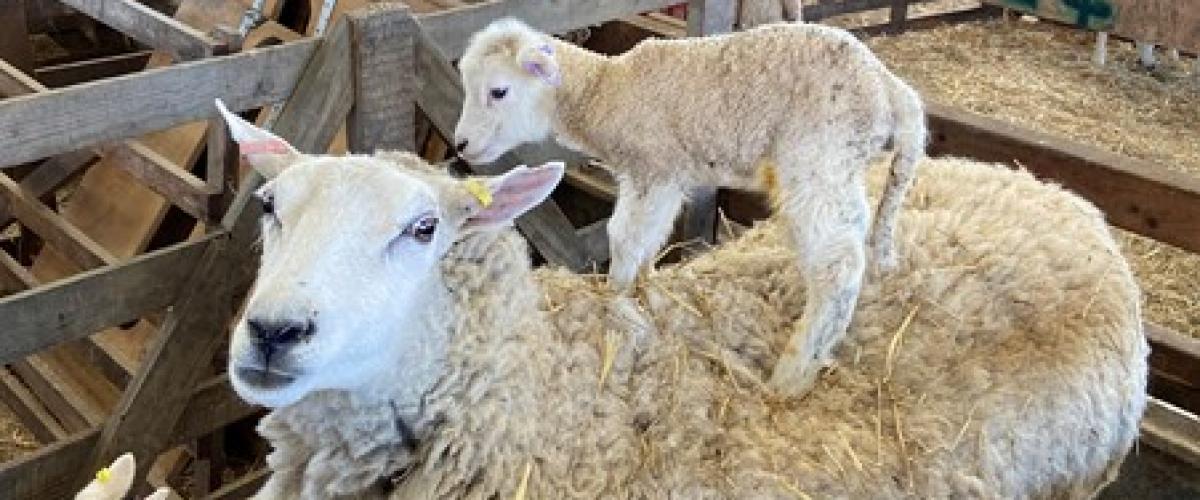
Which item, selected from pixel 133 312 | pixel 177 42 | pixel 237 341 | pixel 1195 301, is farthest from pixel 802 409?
pixel 1195 301

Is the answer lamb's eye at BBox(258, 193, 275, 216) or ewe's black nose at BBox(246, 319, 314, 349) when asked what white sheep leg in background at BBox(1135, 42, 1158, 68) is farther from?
ewe's black nose at BBox(246, 319, 314, 349)

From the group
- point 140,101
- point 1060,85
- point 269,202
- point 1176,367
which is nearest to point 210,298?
point 140,101

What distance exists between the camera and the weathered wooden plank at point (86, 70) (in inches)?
211

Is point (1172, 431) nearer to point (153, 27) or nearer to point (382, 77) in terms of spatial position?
point (382, 77)

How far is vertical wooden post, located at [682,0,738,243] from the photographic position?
404 cm

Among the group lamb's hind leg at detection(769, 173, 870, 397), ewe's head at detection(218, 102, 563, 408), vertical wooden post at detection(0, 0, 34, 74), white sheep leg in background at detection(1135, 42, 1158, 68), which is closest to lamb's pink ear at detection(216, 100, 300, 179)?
ewe's head at detection(218, 102, 563, 408)

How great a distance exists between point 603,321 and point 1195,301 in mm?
3603

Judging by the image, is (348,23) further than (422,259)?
Yes

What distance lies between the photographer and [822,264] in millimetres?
2707

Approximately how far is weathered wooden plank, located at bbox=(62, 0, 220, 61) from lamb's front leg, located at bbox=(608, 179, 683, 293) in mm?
1155

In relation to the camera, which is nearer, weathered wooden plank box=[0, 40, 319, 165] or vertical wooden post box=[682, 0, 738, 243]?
weathered wooden plank box=[0, 40, 319, 165]

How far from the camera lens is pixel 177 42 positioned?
3.32 m

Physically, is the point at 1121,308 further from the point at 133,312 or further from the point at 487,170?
the point at 133,312

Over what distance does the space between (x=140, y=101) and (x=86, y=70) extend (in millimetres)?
3012
